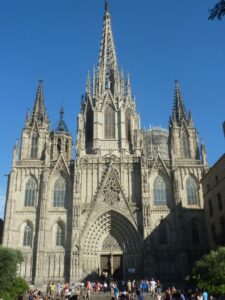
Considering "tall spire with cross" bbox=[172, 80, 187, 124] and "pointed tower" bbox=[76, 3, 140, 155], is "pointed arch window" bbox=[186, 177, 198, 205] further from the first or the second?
"tall spire with cross" bbox=[172, 80, 187, 124]

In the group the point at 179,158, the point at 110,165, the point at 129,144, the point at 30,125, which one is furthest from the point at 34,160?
the point at 179,158

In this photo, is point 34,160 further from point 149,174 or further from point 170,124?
point 170,124

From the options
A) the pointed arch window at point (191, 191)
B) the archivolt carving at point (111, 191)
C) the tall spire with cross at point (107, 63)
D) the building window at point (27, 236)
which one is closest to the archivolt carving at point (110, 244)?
the archivolt carving at point (111, 191)

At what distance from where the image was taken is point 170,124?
48156 mm

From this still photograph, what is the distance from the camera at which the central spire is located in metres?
52.2

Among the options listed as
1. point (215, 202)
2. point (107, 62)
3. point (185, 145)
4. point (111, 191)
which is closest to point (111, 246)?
point (111, 191)

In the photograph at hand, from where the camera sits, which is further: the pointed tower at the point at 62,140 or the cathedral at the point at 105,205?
the pointed tower at the point at 62,140

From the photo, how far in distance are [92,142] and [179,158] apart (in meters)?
11.7

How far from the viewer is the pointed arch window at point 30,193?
4200cm

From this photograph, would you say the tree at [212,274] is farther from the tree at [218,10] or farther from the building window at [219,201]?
the tree at [218,10]

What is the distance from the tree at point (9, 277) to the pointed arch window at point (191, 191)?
73.9ft

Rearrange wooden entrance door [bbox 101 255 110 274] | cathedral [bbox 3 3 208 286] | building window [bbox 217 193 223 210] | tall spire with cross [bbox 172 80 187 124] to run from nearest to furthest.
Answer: building window [bbox 217 193 223 210] < cathedral [bbox 3 3 208 286] < wooden entrance door [bbox 101 255 110 274] < tall spire with cross [bbox 172 80 187 124]

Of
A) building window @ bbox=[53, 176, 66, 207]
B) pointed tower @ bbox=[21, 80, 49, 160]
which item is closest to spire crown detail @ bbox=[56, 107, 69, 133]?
pointed tower @ bbox=[21, 80, 49, 160]

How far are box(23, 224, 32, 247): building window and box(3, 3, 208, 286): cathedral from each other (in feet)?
0.38
